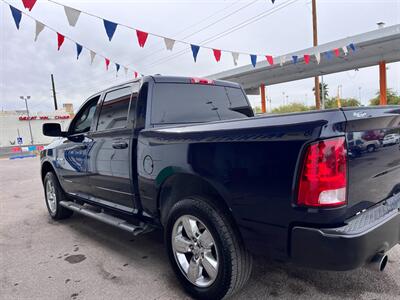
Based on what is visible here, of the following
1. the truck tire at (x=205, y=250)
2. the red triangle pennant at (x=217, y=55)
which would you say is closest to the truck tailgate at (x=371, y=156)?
the truck tire at (x=205, y=250)

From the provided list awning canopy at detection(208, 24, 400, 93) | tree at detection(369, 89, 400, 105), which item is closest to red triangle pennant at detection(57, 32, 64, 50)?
awning canopy at detection(208, 24, 400, 93)

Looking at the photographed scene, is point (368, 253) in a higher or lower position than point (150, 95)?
lower

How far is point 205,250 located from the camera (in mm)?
2498

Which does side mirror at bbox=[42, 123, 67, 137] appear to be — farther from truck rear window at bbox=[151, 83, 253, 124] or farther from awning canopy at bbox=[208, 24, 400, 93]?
awning canopy at bbox=[208, 24, 400, 93]

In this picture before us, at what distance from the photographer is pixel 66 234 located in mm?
4469

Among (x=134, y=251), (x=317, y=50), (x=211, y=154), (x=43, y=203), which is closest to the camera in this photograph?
(x=211, y=154)

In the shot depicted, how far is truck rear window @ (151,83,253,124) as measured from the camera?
3273mm

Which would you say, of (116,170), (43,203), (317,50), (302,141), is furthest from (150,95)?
(317,50)

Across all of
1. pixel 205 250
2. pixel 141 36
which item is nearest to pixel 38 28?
pixel 141 36

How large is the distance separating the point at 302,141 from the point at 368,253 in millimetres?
830

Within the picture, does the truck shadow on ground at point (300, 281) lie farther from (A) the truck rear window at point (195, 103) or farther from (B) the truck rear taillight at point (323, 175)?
(A) the truck rear window at point (195, 103)

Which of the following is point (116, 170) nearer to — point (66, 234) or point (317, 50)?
point (66, 234)

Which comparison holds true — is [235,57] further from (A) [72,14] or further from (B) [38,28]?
(B) [38,28]

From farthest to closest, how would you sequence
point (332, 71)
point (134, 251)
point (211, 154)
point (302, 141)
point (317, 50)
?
point (332, 71) → point (317, 50) → point (134, 251) → point (211, 154) → point (302, 141)
